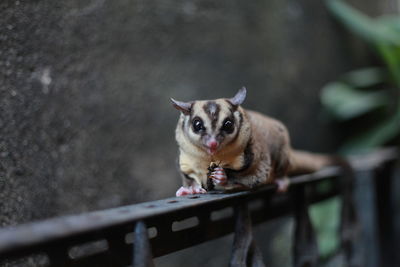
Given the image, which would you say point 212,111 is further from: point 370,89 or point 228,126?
point 370,89

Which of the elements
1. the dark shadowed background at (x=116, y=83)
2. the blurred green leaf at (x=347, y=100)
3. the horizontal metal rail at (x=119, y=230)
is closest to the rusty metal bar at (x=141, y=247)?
the horizontal metal rail at (x=119, y=230)

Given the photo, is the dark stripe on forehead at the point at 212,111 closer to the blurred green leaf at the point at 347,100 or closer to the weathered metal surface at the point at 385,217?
the weathered metal surface at the point at 385,217

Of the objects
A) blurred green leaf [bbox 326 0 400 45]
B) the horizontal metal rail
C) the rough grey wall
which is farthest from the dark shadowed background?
the horizontal metal rail

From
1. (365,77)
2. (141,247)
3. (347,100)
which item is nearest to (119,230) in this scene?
(141,247)

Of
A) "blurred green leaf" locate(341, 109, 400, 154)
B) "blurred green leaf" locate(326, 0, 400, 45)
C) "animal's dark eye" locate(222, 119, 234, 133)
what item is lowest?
"blurred green leaf" locate(341, 109, 400, 154)

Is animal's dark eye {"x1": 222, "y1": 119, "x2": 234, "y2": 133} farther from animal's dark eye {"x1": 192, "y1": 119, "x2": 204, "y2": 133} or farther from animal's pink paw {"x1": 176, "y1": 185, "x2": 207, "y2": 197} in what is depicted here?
animal's pink paw {"x1": 176, "y1": 185, "x2": 207, "y2": 197}

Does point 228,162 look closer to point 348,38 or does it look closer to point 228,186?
point 228,186

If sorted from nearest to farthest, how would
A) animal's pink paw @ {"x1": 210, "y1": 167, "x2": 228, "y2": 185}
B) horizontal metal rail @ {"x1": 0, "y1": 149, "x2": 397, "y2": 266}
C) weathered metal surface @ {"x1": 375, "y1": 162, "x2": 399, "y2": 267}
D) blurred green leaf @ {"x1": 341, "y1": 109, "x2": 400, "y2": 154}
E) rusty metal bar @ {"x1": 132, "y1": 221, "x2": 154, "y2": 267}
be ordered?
horizontal metal rail @ {"x1": 0, "y1": 149, "x2": 397, "y2": 266} → rusty metal bar @ {"x1": 132, "y1": 221, "x2": 154, "y2": 267} → animal's pink paw @ {"x1": 210, "y1": 167, "x2": 228, "y2": 185} → weathered metal surface @ {"x1": 375, "y1": 162, "x2": 399, "y2": 267} → blurred green leaf @ {"x1": 341, "y1": 109, "x2": 400, "y2": 154}
